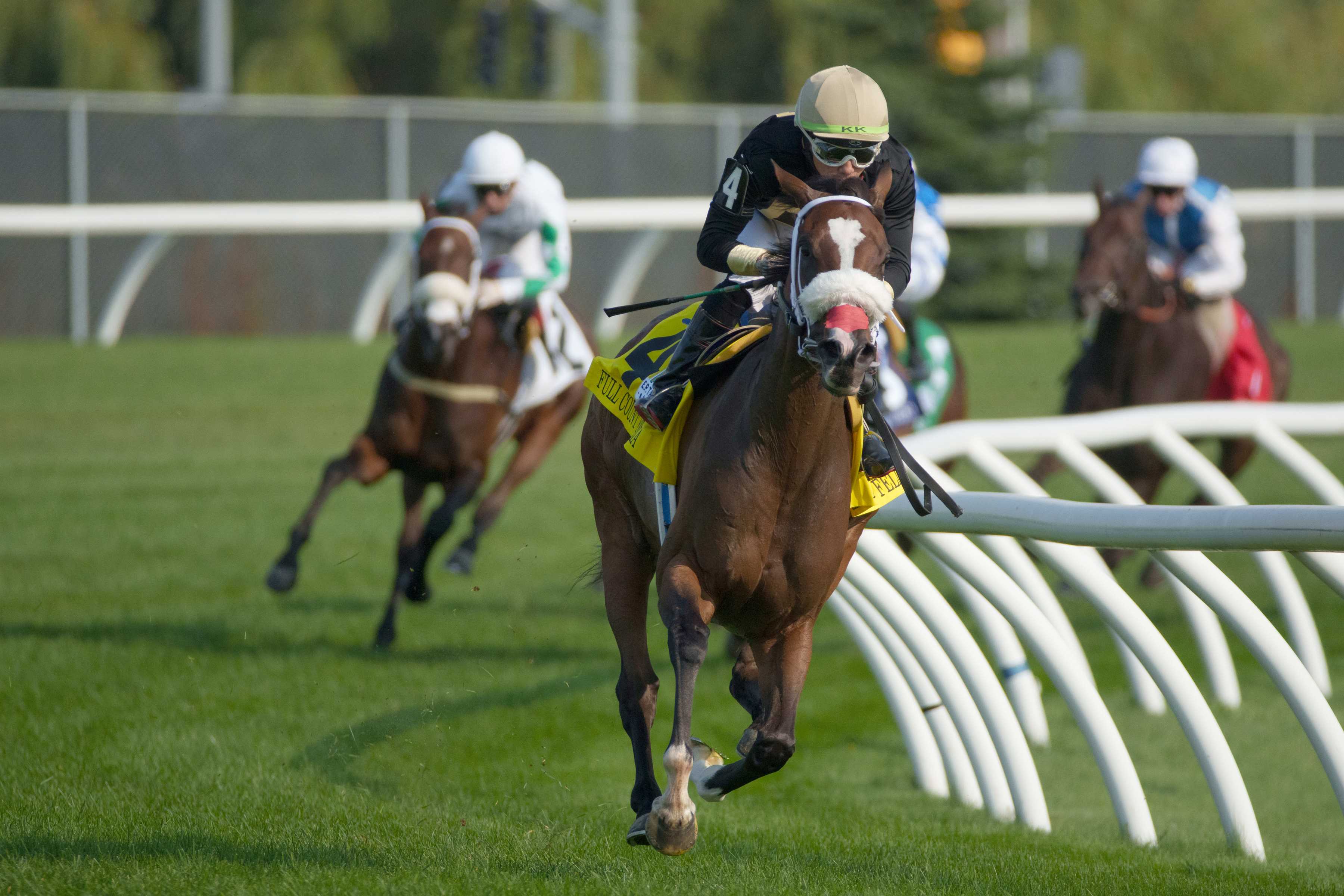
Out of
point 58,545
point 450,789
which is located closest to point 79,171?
point 58,545

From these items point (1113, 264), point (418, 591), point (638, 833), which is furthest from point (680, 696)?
point (1113, 264)

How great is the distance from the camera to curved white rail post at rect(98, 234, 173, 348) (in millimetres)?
14555

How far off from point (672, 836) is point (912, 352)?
4952 mm

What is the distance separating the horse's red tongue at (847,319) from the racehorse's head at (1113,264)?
213 inches

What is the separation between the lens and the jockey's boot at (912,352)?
7758 millimetres

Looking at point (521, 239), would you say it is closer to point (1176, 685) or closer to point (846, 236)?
point (1176, 685)

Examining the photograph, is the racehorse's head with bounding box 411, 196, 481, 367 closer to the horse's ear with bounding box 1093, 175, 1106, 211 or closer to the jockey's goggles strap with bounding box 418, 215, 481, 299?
the jockey's goggles strap with bounding box 418, 215, 481, 299

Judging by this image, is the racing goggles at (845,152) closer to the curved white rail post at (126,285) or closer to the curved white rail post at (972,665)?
the curved white rail post at (972,665)

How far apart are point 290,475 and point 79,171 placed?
21.2 ft

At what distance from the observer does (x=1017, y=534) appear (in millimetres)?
3939

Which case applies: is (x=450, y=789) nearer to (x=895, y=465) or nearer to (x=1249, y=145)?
(x=895, y=465)

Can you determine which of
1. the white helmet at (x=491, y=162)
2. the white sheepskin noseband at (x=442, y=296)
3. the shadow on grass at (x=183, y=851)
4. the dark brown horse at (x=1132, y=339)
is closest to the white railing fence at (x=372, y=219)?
the white helmet at (x=491, y=162)

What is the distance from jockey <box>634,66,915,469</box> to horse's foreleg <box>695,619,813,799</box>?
0.42 meters

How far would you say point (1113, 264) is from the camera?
8242 millimetres
